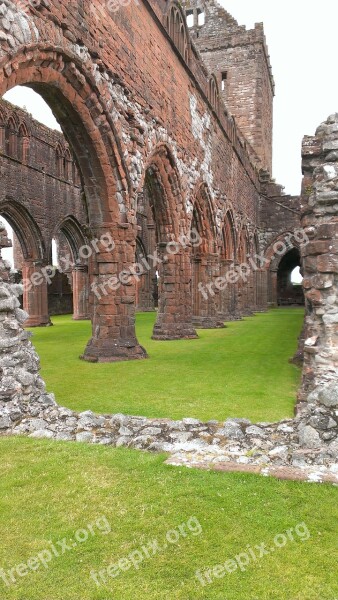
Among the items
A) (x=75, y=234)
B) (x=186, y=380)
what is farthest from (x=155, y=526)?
(x=75, y=234)

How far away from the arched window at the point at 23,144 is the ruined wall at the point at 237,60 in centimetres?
1381

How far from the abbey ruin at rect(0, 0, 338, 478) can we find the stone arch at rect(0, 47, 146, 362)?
2 cm

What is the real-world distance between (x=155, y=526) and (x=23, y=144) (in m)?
16.2

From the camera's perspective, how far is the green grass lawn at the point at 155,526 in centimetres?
211

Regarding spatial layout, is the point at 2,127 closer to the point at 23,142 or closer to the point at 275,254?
the point at 23,142

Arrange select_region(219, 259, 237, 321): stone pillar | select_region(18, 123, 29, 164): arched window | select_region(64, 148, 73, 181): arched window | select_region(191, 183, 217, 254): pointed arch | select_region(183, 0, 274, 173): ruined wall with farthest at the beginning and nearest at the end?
select_region(183, 0, 274, 173): ruined wall
select_region(64, 148, 73, 181): arched window
select_region(219, 259, 237, 321): stone pillar
select_region(18, 123, 29, 164): arched window
select_region(191, 183, 217, 254): pointed arch

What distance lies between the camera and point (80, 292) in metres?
20.0

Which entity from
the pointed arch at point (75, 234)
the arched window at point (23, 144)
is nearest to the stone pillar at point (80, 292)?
the pointed arch at point (75, 234)

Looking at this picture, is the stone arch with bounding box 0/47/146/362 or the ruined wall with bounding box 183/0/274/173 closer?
the stone arch with bounding box 0/47/146/362

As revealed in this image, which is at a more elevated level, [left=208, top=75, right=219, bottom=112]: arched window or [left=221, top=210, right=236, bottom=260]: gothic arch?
[left=208, top=75, right=219, bottom=112]: arched window

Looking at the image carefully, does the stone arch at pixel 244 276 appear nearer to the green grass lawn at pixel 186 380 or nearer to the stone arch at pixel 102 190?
the green grass lawn at pixel 186 380

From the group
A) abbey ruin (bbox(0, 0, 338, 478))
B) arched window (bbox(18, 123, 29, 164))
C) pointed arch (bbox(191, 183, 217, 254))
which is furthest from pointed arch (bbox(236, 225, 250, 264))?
arched window (bbox(18, 123, 29, 164))

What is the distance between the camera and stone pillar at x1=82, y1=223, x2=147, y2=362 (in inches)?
338

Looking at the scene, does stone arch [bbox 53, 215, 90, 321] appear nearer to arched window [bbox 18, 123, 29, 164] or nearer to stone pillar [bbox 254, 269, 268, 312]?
arched window [bbox 18, 123, 29, 164]
